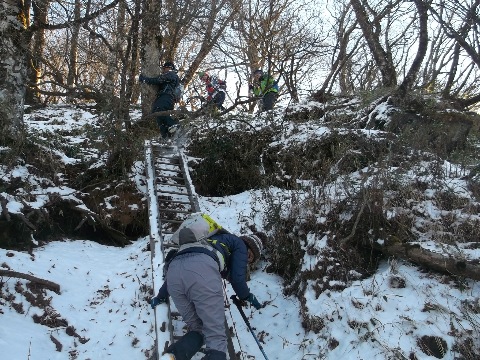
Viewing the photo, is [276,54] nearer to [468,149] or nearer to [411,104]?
[411,104]

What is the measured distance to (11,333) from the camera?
4812mm

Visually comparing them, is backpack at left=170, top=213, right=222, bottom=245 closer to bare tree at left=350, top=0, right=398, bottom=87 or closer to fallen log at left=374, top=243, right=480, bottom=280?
fallen log at left=374, top=243, right=480, bottom=280

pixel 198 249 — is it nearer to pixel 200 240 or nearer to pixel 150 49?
pixel 200 240

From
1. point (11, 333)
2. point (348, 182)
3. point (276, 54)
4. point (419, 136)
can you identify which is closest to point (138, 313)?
point (11, 333)

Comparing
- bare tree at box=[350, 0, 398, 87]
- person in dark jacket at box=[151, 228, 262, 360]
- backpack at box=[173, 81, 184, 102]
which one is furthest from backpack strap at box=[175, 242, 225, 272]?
bare tree at box=[350, 0, 398, 87]

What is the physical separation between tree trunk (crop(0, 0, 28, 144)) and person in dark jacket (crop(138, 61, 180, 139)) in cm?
242

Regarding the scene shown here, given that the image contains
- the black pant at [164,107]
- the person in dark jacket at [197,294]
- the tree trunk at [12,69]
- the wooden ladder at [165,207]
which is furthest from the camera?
the black pant at [164,107]

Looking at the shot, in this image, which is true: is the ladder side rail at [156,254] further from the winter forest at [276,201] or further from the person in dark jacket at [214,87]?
the person in dark jacket at [214,87]

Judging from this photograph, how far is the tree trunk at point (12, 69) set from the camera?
784 centimetres

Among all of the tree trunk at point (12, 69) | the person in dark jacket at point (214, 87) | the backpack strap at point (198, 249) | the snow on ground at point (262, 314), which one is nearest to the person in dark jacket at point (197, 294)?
the backpack strap at point (198, 249)

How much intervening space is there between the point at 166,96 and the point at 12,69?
10.2 ft

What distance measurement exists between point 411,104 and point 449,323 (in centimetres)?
510

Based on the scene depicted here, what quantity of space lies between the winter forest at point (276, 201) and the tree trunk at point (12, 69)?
3 centimetres

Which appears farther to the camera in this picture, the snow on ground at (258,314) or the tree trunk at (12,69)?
the tree trunk at (12,69)
